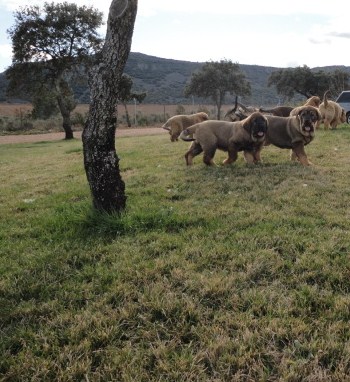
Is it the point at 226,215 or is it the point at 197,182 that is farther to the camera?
the point at 197,182

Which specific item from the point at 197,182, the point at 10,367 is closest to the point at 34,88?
the point at 197,182

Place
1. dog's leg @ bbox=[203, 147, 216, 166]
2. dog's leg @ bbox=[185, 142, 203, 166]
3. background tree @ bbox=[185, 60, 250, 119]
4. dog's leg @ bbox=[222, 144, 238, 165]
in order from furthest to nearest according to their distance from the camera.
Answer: background tree @ bbox=[185, 60, 250, 119] → dog's leg @ bbox=[185, 142, 203, 166] → dog's leg @ bbox=[203, 147, 216, 166] → dog's leg @ bbox=[222, 144, 238, 165]

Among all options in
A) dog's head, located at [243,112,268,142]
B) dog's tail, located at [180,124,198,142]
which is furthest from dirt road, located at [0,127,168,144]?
dog's head, located at [243,112,268,142]

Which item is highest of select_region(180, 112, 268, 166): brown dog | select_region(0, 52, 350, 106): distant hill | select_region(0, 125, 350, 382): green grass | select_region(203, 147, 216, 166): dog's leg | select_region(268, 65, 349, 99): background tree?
select_region(0, 52, 350, 106): distant hill

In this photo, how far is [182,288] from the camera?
3496mm

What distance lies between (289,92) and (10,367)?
55783mm

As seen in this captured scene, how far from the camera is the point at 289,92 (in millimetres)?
53469

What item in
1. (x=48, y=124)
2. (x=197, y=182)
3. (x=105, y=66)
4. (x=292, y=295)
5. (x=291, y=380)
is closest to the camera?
(x=291, y=380)

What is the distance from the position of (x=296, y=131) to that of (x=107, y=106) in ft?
16.2

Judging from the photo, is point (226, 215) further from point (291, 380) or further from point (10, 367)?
point (10, 367)

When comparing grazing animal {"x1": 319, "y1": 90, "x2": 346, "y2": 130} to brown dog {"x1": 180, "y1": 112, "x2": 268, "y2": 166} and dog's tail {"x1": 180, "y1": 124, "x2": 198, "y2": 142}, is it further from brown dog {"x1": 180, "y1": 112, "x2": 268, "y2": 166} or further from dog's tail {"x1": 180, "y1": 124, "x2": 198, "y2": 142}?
dog's tail {"x1": 180, "y1": 124, "x2": 198, "y2": 142}

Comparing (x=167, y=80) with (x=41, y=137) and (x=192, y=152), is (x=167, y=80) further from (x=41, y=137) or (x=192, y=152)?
(x=192, y=152)

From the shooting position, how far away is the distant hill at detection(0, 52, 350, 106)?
289 feet

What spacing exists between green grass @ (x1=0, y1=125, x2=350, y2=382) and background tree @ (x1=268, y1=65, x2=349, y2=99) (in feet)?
162
